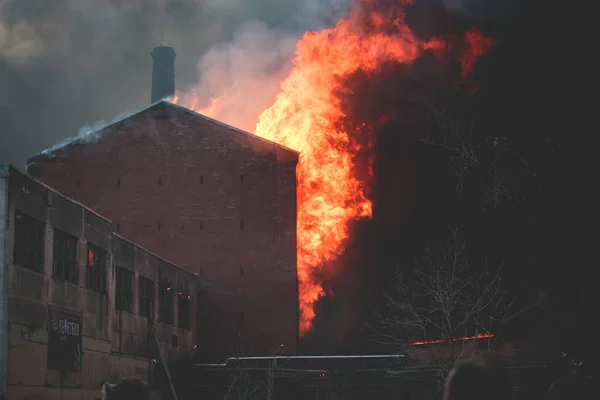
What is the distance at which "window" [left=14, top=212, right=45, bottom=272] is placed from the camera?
1855cm

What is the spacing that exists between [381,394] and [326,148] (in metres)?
12.9

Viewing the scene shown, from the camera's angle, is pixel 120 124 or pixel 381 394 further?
pixel 120 124

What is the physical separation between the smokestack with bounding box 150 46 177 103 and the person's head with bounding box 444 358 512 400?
55.0m

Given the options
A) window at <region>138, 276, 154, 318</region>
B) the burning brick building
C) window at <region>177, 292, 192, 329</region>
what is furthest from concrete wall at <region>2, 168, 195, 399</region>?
the burning brick building

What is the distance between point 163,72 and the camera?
188ft

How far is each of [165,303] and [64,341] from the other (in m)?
10.2

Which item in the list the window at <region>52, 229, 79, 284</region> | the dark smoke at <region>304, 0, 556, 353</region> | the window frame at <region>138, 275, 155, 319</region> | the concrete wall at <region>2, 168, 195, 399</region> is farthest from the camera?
the dark smoke at <region>304, 0, 556, 353</region>

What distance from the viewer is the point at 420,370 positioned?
27500 mm

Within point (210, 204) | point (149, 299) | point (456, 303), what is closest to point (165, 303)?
point (149, 299)

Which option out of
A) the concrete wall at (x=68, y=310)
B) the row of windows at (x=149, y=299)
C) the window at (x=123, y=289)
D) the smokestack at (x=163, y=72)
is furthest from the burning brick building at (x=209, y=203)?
the smokestack at (x=163, y=72)

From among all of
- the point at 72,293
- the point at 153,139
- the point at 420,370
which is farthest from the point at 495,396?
the point at 153,139

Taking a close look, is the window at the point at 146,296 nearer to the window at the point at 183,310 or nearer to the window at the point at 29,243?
the window at the point at 183,310

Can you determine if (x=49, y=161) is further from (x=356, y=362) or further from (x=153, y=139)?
(x=356, y=362)

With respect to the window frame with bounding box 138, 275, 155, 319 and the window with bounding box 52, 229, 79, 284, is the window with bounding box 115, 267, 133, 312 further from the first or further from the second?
the window with bounding box 52, 229, 79, 284
